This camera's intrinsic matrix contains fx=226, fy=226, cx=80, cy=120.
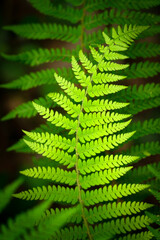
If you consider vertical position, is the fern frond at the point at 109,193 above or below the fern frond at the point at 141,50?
below

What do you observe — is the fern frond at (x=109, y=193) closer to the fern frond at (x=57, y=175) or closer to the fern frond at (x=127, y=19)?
the fern frond at (x=57, y=175)

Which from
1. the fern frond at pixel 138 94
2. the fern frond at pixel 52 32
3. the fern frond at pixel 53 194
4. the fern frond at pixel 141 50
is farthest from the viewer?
the fern frond at pixel 52 32

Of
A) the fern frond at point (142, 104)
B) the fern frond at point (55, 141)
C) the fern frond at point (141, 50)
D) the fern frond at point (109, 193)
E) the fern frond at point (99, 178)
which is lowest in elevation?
the fern frond at point (109, 193)

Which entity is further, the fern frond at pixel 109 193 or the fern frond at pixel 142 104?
the fern frond at pixel 142 104

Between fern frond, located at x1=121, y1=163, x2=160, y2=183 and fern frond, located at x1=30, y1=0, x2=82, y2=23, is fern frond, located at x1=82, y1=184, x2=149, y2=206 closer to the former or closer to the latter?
fern frond, located at x1=121, y1=163, x2=160, y2=183

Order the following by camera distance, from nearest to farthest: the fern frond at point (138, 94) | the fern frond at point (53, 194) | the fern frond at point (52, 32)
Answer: the fern frond at point (53, 194)
the fern frond at point (138, 94)
the fern frond at point (52, 32)

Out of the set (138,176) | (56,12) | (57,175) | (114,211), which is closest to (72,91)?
(57,175)

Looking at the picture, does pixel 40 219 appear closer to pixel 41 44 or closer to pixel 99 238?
pixel 99 238

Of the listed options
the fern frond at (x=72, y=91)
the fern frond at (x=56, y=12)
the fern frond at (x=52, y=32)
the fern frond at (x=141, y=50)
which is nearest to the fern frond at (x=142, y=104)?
the fern frond at (x=141, y=50)
